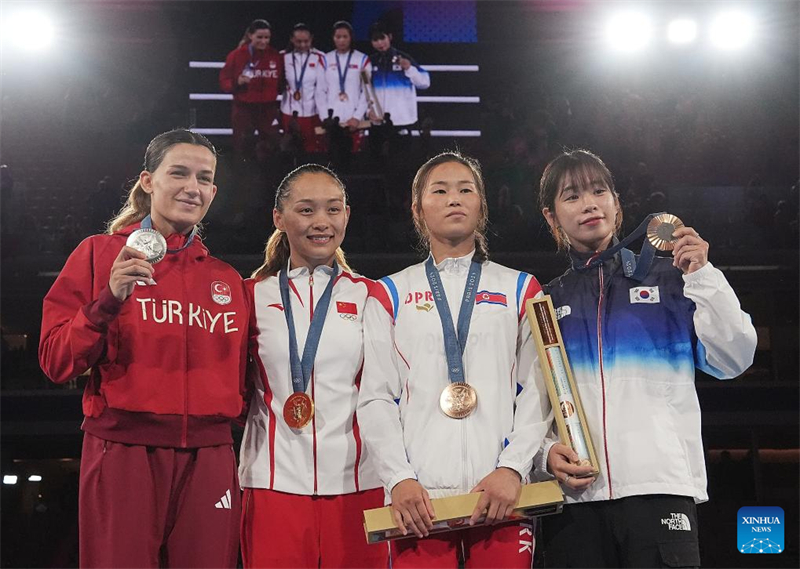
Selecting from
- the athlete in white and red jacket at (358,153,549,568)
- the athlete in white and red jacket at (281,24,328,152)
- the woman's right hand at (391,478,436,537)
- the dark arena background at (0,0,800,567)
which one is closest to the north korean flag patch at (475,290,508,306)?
the athlete in white and red jacket at (358,153,549,568)

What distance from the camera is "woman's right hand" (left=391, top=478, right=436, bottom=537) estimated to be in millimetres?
2180

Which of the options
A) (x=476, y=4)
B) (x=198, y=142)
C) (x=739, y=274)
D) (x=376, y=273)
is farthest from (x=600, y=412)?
(x=476, y=4)

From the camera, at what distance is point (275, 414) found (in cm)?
270

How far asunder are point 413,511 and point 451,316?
0.62 m

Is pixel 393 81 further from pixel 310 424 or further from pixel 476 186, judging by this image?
pixel 310 424

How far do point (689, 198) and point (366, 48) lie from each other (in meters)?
4.82

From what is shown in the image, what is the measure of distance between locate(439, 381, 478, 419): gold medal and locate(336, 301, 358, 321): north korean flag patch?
568mm

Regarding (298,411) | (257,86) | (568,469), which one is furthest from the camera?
(257,86)

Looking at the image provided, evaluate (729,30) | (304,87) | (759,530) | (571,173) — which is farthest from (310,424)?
(729,30)

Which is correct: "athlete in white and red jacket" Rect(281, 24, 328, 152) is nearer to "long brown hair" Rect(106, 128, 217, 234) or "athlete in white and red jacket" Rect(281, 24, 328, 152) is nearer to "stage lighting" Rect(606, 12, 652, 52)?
"stage lighting" Rect(606, 12, 652, 52)

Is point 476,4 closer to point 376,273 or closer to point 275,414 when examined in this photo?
point 376,273

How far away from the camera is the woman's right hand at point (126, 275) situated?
226 cm

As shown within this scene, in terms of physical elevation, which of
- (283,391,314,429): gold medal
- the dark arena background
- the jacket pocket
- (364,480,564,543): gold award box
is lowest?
the jacket pocket

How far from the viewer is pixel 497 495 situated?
86.4 inches
